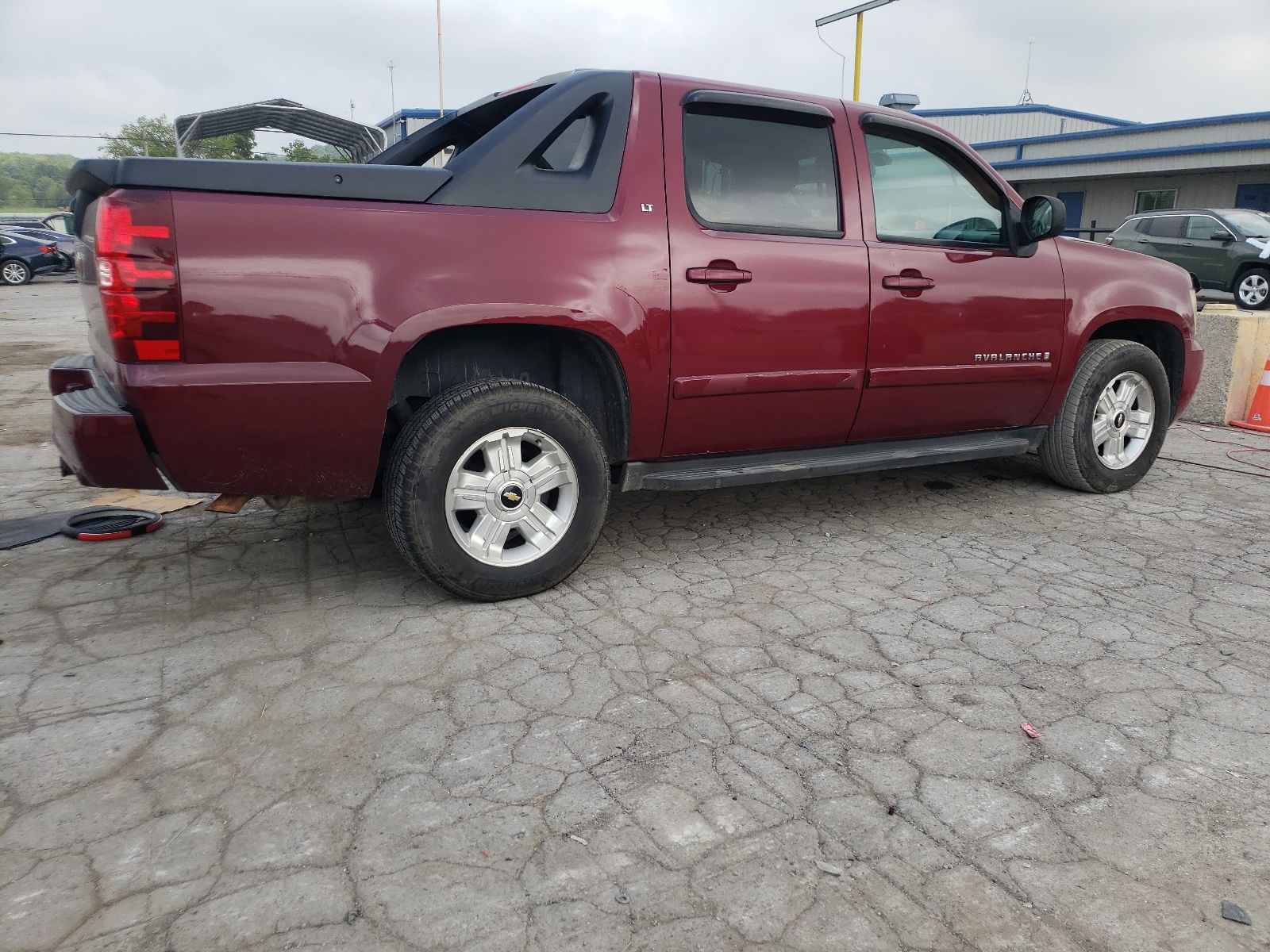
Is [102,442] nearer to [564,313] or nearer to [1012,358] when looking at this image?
[564,313]

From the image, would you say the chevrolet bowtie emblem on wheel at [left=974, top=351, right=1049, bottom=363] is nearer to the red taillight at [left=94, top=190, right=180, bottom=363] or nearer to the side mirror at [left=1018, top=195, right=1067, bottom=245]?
the side mirror at [left=1018, top=195, right=1067, bottom=245]

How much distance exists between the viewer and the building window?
81.2ft

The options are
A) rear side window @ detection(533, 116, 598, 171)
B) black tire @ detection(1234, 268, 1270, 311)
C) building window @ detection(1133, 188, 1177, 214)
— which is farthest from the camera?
building window @ detection(1133, 188, 1177, 214)

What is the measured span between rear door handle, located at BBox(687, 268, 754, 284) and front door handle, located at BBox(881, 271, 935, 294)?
0.70m

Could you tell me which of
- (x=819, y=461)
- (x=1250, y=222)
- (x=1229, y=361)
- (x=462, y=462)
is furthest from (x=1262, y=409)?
(x=1250, y=222)

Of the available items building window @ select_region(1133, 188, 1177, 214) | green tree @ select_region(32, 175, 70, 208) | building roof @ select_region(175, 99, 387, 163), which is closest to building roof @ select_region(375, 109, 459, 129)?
building roof @ select_region(175, 99, 387, 163)

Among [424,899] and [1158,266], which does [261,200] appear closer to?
[424,899]

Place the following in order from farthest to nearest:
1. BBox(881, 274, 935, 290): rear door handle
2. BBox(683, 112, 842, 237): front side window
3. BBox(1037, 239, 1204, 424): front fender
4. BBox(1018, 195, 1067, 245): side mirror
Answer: BBox(1037, 239, 1204, 424): front fender
BBox(1018, 195, 1067, 245): side mirror
BBox(881, 274, 935, 290): rear door handle
BBox(683, 112, 842, 237): front side window

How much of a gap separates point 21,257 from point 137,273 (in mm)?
23425

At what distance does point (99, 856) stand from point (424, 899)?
0.74 metres

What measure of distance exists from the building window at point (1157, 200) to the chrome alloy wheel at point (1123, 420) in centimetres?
2310

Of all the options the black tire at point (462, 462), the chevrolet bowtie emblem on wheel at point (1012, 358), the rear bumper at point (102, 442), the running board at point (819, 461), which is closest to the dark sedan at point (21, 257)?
the rear bumper at point (102, 442)

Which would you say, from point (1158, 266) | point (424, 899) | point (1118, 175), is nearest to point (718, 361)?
point (424, 899)

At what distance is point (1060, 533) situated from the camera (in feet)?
14.3
